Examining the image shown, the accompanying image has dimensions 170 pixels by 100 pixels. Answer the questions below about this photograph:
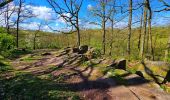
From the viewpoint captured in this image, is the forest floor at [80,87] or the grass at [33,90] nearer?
the grass at [33,90]

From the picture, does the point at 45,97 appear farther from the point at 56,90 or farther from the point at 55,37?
the point at 55,37

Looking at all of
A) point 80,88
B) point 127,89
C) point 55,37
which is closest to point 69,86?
point 80,88

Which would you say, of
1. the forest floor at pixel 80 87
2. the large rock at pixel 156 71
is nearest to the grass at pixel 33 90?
the forest floor at pixel 80 87

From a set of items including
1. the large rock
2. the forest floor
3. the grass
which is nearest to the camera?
the grass

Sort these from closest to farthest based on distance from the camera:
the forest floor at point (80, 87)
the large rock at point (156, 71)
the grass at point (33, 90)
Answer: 1. the grass at point (33, 90)
2. the forest floor at point (80, 87)
3. the large rock at point (156, 71)

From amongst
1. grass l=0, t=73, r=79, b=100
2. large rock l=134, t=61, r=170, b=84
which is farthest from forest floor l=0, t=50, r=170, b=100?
large rock l=134, t=61, r=170, b=84

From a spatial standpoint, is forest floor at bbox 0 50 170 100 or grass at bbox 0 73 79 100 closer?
grass at bbox 0 73 79 100

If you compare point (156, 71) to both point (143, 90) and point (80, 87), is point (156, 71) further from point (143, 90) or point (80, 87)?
point (80, 87)

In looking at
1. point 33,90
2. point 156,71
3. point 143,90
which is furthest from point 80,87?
point 156,71

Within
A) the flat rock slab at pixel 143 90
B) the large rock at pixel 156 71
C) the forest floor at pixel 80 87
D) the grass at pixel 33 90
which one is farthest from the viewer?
the large rock at pixel 156 71

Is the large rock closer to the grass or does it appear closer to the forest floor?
the forest floor

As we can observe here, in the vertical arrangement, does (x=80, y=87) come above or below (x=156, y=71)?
below

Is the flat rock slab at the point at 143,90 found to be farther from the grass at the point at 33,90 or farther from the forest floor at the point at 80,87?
the grass at the point at 33,90

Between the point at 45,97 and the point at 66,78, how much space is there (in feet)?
8.84
